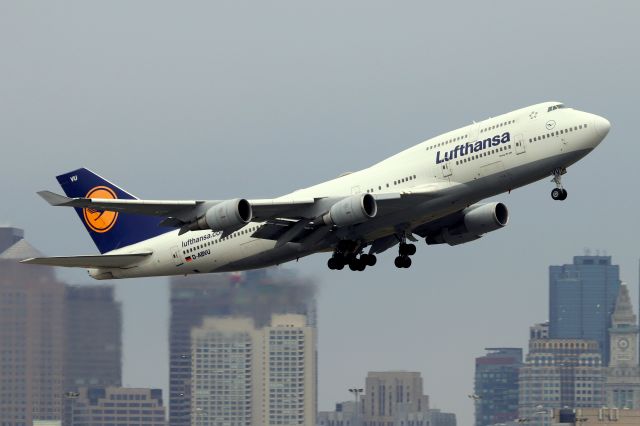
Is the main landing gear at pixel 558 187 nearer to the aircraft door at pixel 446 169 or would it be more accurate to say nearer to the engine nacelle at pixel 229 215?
the aircraft door at pixel 446 169

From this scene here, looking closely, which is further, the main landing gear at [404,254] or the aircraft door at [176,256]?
the aircraft door at [176,256]

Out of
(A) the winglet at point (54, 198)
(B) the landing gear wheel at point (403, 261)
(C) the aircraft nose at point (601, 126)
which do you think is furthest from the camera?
(B) the landing gear wheel at point (403, 261)

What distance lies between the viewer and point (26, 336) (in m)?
68.2

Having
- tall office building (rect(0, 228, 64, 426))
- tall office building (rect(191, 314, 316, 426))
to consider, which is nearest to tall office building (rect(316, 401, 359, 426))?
tall office building (rect(191, 314, 316, 426))

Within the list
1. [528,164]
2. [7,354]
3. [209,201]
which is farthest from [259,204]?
[7,354]

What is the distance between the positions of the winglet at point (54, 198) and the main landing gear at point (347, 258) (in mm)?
11845

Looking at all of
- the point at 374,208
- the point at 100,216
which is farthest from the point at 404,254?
the point at 100,216

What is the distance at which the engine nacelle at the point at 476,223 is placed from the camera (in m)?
61.7

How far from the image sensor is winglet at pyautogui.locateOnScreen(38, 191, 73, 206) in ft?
176

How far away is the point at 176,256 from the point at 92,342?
7.99 meters

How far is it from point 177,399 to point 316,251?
2003cm

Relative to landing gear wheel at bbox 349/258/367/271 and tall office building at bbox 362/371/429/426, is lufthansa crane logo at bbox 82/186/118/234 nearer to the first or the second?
landing gear wheel at bbox 349/258/367/271

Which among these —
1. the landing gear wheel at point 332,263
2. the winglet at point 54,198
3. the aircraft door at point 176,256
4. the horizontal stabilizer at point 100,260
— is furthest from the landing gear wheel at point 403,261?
the winglet at point 54,198

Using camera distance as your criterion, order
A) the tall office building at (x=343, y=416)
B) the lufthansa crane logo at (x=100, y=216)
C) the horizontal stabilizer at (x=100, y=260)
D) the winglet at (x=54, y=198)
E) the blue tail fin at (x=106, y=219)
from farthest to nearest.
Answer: the tall office building at (x=343, y=416) < the lufthansa crane logo at (x=100, y=216) < the blue tail fin at (x=106, y=219) < the horizontal stabilizer at (x=100, y=260) < the winglet at (x=54, y=198)
